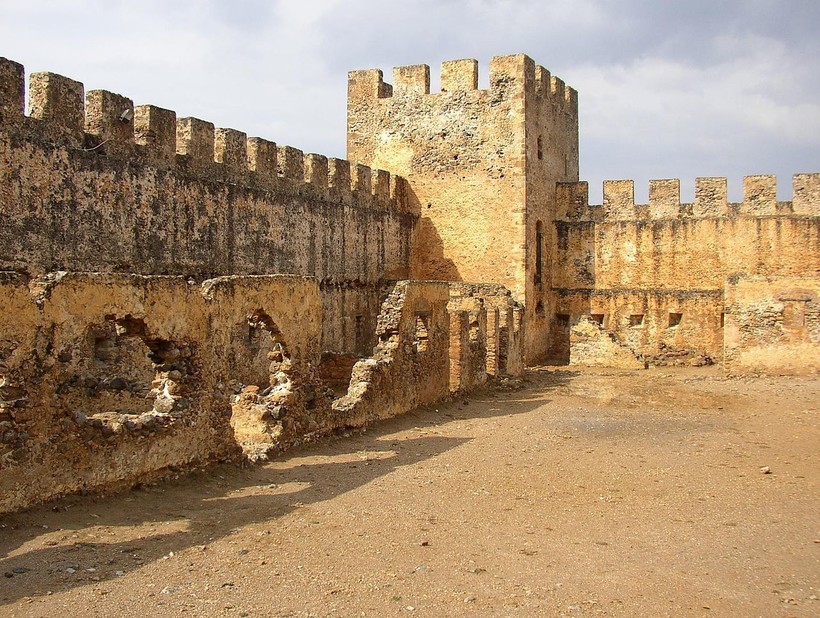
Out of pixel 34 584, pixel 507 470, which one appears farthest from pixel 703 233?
pixel 34 584

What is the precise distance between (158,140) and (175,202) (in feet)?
3.56

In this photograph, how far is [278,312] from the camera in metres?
10.8

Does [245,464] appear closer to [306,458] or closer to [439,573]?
[306,458]

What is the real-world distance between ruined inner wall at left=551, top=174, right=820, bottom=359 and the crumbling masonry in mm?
56

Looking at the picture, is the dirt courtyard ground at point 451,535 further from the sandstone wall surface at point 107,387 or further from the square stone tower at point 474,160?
the square stone tower at point 474,160

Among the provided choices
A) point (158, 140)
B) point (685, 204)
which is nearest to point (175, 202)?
point (158, 140)

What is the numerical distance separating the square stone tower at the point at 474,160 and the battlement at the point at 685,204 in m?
1.01

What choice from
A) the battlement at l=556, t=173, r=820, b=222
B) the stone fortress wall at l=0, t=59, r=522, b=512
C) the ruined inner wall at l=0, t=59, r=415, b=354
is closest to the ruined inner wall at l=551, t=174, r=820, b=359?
the battlement at l=556, t=173, r=820, b=222

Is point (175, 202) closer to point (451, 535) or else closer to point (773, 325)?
point (451, 535)

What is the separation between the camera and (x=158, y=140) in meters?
14.6

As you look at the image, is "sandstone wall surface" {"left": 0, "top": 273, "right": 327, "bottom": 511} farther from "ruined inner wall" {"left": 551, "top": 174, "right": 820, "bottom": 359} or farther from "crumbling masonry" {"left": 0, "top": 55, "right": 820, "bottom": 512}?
"ruined inner wall" {"left": 551, "top": 174, "right": 820, "bottom": 359}

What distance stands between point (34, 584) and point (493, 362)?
1335 centimetres

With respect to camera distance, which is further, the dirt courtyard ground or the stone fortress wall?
the stone fortress wall

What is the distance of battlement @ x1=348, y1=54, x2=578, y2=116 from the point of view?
21812 millimetres
